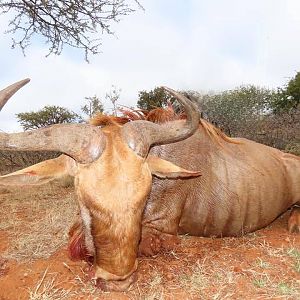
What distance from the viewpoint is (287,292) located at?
352 centimetres

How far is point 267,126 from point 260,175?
326 inches

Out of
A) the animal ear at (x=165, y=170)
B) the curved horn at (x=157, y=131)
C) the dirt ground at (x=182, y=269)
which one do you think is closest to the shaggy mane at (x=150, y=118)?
the curved horn at (x=157, y=131)

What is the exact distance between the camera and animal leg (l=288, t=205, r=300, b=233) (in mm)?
5358

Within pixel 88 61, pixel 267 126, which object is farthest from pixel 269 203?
pixel 267 126

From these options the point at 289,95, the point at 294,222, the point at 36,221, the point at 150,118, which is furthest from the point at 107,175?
the point at 289,95

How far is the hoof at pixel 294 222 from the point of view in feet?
17.6

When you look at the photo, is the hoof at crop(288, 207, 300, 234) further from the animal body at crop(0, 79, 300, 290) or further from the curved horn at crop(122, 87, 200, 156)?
the curved horn at crop(122, 87, 200, 156)

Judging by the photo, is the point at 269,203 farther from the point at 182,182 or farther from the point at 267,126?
the point at 267,126

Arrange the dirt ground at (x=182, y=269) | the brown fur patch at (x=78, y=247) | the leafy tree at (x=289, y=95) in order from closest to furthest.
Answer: the dirt ground at (x=182, y=269) < the brown fur patch at (x=78, y=247) < the leafy tree at (x=289, y=95)

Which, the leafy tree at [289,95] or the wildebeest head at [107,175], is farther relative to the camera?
the leafy tree at [289,95]

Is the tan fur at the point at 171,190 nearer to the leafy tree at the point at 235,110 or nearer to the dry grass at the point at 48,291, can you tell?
the dry grass at the point at 48,291

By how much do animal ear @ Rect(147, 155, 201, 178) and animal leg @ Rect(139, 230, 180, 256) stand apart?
29.7 inches

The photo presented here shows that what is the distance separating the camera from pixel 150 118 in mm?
4695

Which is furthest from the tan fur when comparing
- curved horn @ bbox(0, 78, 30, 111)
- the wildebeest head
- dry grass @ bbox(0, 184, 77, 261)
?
dry grass @ bbox(0, 184, 77, 261)
